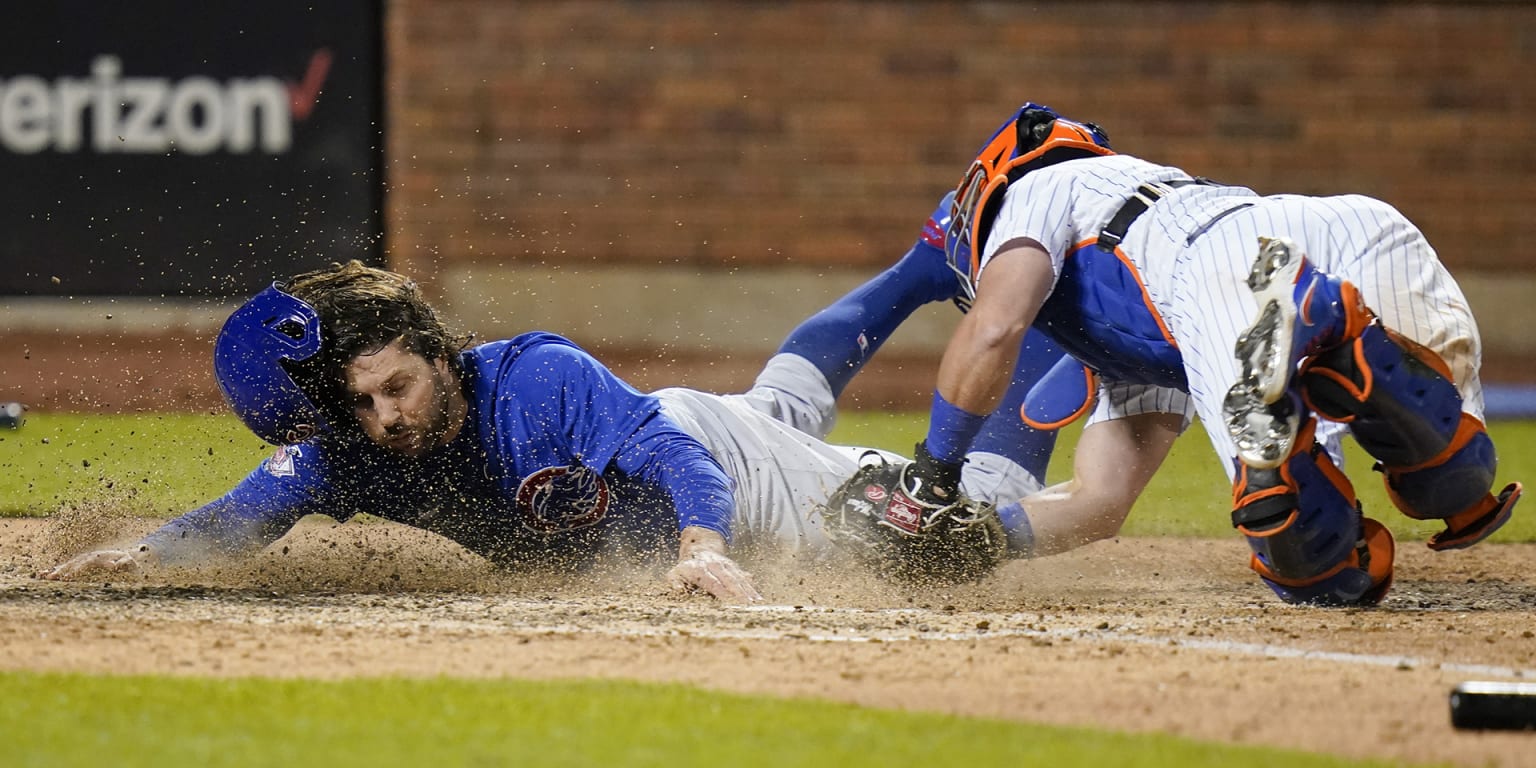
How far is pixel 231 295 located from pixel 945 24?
4947 mm

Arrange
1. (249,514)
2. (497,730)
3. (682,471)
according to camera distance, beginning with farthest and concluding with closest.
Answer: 1. (249,514)
2. (682,471)
3. (497,730)

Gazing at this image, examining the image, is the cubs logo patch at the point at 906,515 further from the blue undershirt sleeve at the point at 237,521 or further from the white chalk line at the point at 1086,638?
the blue undershirt sleeve at the point at 237,521

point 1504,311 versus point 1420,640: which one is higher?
point 1420,640

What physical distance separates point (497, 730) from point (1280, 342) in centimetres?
205

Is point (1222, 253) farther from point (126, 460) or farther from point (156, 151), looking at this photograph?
point (156, 151)

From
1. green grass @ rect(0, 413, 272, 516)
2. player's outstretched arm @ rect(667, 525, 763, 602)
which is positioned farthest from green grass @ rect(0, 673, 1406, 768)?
green grass @ rect(0, 413, 272, 516)

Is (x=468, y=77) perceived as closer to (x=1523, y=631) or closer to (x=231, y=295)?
(x=231, y=295)

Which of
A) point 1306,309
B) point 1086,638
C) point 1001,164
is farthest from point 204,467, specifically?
point 1306,309

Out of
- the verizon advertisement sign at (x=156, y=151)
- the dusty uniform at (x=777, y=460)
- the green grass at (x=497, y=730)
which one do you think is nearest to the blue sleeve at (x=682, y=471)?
the dusty uniform at (x=777, y=460)

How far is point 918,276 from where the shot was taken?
6059 millimetres

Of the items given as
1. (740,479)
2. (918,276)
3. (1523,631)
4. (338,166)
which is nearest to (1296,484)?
(1523,631)

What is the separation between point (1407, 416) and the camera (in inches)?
169

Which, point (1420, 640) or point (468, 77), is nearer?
point (1420, 640)

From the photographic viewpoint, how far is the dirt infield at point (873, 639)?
3.33 meters
